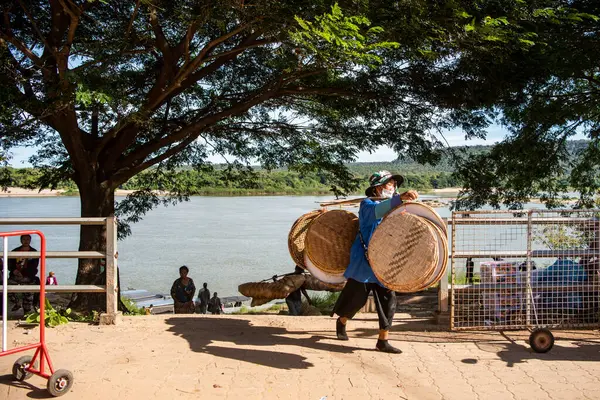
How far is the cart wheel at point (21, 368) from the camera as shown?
538 cm

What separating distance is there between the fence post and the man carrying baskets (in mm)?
2794

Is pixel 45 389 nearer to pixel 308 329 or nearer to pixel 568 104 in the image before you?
pixel 308 329

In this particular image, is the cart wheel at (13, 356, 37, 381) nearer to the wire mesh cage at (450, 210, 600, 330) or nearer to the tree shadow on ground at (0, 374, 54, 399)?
the tree shadow on ground at (0, 374, 54, 399)

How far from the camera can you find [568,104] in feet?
38.8

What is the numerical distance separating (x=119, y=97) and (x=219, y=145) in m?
5.87

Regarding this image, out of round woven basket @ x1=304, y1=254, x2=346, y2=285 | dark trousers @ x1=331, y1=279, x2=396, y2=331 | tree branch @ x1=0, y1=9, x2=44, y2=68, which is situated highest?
tree branch @ x1=0, y1=9, x2=44, y2=68

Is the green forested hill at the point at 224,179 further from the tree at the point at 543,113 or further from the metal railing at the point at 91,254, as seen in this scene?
the metal railing at the point at 91,254

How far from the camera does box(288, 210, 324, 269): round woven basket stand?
7.50m

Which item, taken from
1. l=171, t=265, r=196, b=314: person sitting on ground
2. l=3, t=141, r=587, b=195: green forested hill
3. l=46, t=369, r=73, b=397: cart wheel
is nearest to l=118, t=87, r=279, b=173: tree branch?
l=171, t=265, r=196, b=314: person sitting on ground

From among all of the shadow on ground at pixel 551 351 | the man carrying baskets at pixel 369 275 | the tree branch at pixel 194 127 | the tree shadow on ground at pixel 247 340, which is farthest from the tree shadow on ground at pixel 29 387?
the tree branch at pixel 194 127

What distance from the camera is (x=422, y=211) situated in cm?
602

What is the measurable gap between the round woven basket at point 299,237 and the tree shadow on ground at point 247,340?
0.91 meters

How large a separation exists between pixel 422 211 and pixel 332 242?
1305 mm

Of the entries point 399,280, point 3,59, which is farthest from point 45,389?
point 3,59
